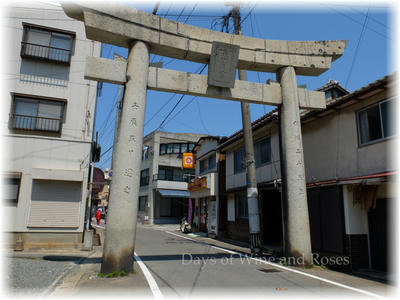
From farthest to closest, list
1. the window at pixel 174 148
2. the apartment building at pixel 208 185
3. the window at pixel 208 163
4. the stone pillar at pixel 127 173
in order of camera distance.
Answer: the window at pixel 174 148 < the window at pixel 208 163 < the apartment building at pixel 208 185 < the stone pillar at pixel 127 173

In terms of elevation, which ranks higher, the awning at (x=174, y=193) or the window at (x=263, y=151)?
the window at (x=263, y=151)

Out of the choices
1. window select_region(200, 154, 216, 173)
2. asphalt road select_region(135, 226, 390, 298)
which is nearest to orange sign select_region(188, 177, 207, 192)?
window select_region(200, 154, 216, 173)

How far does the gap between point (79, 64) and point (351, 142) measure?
12.6 m

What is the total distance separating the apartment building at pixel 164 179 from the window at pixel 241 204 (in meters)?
17.5

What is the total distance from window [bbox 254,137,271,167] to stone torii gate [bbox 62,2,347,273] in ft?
16.4

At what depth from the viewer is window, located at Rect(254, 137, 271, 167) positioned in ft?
51.0

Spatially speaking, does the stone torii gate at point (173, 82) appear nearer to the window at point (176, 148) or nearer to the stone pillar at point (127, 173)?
the stone pillar at point (127, 173)

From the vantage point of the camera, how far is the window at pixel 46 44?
1356 cm

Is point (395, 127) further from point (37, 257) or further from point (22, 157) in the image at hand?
point (22, 157)

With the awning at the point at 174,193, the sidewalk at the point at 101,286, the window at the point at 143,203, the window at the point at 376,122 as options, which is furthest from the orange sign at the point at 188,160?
the sidewalk at the point at 101,286

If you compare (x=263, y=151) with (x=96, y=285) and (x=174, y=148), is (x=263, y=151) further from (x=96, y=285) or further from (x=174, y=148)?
(x=174, y=148)

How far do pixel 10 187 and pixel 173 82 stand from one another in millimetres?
8755

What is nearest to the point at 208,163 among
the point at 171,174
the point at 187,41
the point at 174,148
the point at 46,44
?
the point at 46,44

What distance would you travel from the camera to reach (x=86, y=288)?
6539 millimetres
